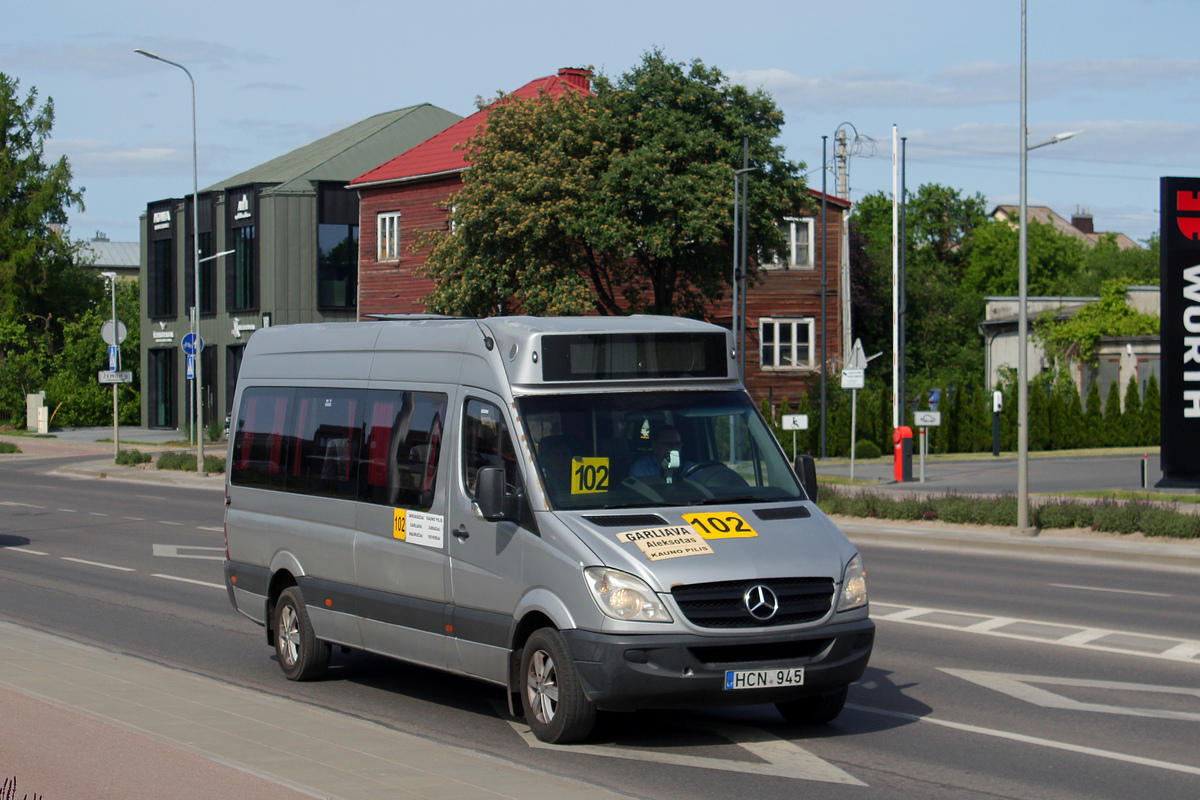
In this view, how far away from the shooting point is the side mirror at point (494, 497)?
7633 millimetres

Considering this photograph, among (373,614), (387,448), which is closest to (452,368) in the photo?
(387,448)

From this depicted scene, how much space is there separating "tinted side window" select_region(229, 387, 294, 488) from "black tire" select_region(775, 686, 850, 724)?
429 cm

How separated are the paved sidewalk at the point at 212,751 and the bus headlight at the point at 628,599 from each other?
3.02ft

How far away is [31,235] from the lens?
75.6m

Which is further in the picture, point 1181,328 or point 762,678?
point 1181,328

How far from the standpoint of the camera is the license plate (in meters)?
7.12

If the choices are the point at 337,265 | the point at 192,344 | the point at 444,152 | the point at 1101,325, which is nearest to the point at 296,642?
the point at 192,344

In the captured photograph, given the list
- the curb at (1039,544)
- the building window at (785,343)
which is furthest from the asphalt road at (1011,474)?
the building window at (785,343)

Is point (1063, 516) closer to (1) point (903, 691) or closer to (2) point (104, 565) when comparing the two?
(1) point (903, 691)

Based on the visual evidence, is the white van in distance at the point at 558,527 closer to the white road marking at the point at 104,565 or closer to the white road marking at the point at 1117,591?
the white road marking at the point at 104,565

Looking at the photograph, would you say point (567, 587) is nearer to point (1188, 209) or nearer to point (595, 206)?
point (1188, 209)

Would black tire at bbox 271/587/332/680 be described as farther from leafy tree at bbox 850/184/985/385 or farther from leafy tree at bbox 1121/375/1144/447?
leafy tree at bbox 850/184/985/385

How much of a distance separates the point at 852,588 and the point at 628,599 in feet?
4.26

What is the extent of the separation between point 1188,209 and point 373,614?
888 inches
